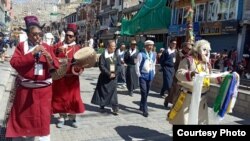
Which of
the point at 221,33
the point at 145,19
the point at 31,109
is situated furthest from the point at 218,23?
the point at 31,109

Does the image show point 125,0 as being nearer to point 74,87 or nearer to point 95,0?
point 95,0

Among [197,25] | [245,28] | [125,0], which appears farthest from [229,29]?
[125,0]

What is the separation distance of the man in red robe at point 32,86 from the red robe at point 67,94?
6.09 feet

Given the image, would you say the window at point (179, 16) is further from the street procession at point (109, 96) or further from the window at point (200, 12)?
the street procession at point (109, 96)

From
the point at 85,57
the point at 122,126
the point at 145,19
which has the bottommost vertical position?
the point at 122,126

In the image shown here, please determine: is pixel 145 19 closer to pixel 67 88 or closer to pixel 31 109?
pixel 67 88

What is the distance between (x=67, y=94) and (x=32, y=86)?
2.07 meters

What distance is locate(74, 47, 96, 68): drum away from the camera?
6.26 metres

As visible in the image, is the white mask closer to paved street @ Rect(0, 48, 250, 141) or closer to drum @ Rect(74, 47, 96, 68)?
paved street @ Rect(0, 48, 250, 141)

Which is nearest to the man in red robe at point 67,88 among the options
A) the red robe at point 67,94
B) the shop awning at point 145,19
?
the red robe at point 67,94

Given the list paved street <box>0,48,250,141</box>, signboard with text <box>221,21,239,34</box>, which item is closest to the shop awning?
signboard with text <box>221,21,239,34</box>

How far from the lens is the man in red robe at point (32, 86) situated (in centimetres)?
464

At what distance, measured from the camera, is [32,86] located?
15.7 feet

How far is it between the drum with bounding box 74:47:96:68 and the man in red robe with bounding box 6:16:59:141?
137 centimetres
